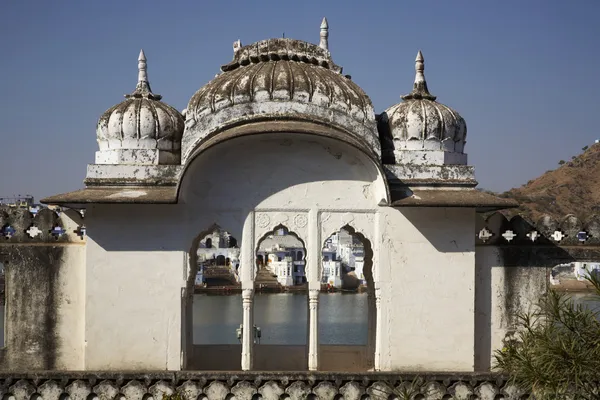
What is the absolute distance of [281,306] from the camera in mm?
51281

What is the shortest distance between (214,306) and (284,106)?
1616 inches

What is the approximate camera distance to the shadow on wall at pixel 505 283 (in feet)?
34.7

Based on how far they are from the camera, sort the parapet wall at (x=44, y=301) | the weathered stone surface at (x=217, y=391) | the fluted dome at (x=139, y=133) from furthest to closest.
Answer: the parapet wall at (x=44, y=301) → the fluted dome at (x=139, y=133) → the weathered stone surface at (x=217, y=391)

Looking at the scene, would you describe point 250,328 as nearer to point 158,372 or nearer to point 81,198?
point 158,372

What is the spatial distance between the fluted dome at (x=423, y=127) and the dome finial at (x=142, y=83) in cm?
305

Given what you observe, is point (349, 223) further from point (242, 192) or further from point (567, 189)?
point (567, 189)

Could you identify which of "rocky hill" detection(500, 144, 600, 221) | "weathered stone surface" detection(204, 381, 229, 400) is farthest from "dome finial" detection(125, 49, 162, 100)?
"rocky hill" detection(500, 144, 600, 221)

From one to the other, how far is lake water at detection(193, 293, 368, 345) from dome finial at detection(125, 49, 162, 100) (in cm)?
1633

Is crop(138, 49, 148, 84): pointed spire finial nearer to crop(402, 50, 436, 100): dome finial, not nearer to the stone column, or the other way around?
crop(402, 50, 436, 100): dome finial

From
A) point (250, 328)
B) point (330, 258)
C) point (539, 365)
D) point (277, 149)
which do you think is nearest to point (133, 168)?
point (277, 149)

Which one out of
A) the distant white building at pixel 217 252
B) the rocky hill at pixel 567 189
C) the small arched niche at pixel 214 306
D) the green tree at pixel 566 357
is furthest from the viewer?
the distant white building at pixel 217 252

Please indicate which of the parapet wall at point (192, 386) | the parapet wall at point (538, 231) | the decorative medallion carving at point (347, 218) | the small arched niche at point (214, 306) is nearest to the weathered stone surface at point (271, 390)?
the parapet wall at point (192, 386)

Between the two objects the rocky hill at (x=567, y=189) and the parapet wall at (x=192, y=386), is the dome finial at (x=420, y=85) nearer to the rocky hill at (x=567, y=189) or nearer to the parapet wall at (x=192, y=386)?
the parapet wall at (x=192, y=386)

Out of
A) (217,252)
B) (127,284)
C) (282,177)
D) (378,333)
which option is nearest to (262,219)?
(282,177)
